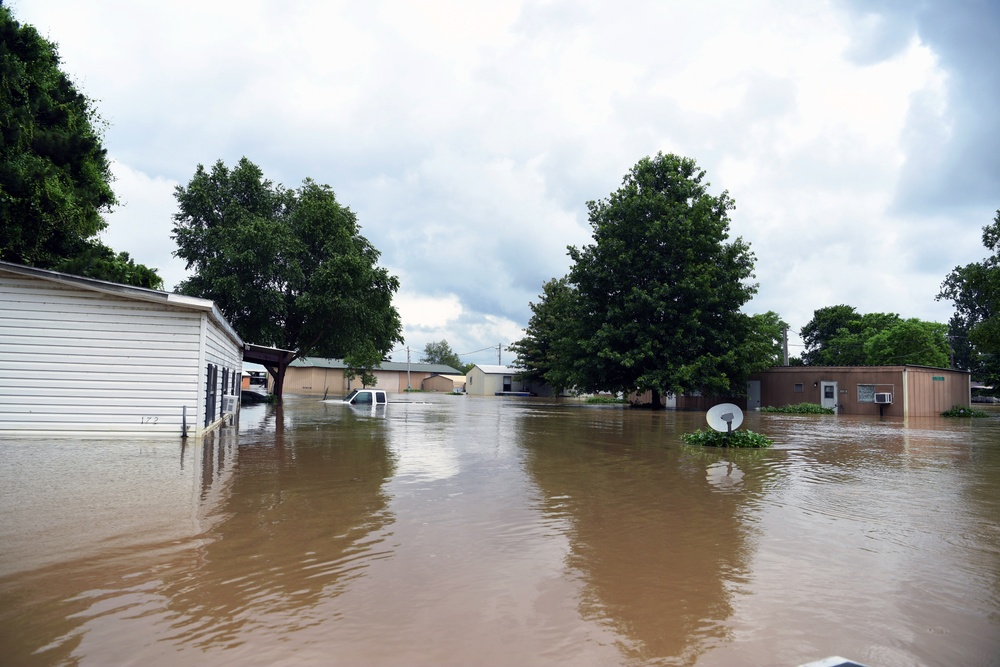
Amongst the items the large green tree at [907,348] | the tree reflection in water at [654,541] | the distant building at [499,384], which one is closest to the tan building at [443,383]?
the distant building at [499,384]

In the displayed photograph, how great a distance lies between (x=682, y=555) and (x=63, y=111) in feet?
93.9

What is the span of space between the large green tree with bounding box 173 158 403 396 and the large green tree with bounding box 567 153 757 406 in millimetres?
12446

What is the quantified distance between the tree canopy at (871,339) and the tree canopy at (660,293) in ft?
109

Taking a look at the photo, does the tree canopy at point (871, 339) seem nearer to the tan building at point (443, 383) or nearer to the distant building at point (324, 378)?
the tan building at point (443, 383)

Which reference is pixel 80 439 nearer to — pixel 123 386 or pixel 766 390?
pixel 123 386

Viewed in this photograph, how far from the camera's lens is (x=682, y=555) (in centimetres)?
627

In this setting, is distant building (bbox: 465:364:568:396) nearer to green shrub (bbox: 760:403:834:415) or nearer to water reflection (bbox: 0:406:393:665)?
green shrub (bbox: 760:403:834:415)

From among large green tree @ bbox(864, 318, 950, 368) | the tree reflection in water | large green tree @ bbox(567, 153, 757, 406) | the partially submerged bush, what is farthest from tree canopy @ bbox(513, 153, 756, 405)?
large green tree @ bbox(864, 318, 950, 368)

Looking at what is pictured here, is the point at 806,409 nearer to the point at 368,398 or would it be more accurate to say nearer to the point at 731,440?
the point at 731,440

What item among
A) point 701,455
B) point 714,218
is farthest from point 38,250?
point 714,218

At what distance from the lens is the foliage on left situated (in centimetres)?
2102

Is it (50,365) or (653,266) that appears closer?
(50,365)

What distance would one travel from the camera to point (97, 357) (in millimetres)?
13891

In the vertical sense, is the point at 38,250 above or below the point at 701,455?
above
